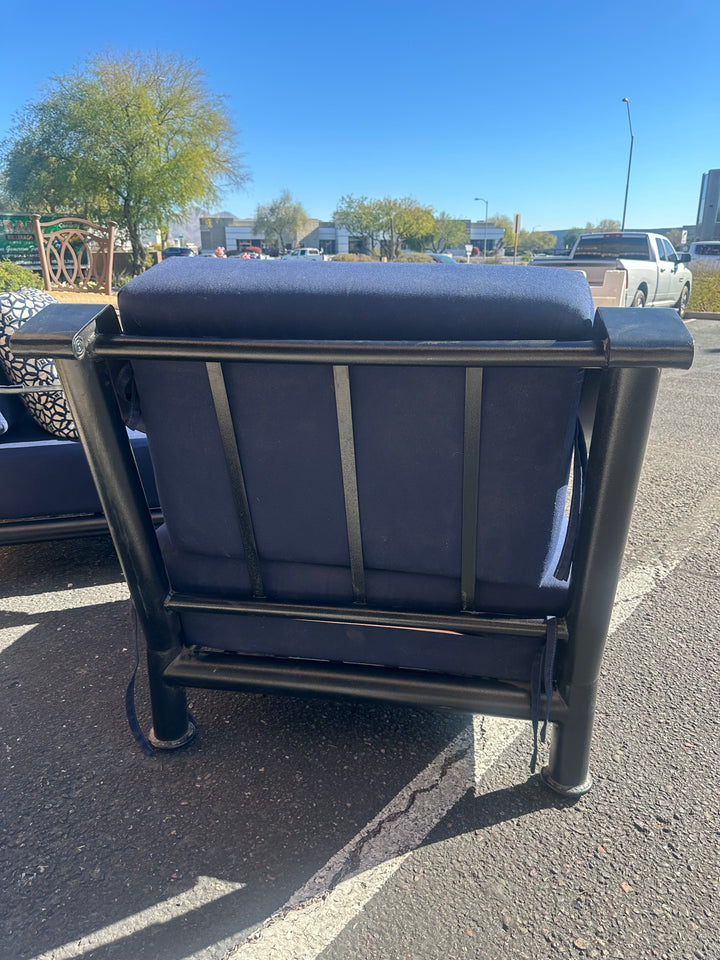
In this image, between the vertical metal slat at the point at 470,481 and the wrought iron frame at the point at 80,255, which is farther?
the wrought iron frame at the point at 80,255

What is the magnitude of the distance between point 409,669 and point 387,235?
272 feet

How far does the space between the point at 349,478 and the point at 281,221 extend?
9875 cm

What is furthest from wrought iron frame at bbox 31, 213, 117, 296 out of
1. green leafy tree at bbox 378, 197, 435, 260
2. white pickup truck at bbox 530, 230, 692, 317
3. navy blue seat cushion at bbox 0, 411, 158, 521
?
green leafy tree at bbox 378, 197, 435, 260

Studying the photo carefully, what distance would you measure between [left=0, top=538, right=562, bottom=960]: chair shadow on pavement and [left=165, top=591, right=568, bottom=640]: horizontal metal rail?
53 centimetres

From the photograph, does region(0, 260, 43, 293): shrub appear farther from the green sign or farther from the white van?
the green sign

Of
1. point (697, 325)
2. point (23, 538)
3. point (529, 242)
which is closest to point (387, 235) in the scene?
point (529, 242)

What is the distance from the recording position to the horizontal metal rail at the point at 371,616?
5.38ft

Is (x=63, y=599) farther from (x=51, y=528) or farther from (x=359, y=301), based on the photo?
(x=359, y=301)

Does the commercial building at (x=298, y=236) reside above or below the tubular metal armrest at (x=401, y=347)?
below

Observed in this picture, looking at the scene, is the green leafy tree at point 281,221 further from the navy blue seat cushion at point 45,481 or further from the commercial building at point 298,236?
the navy blue seat cushion at point 45,481

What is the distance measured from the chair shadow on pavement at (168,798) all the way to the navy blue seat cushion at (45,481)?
0.75 meters

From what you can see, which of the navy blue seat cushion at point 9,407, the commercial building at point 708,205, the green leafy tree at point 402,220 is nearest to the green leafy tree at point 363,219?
the green leafy tree at point 402,220

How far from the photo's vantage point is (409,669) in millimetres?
1807

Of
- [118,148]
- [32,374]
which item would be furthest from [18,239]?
[32,374]
